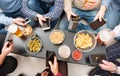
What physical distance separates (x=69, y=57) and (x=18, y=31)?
45 centimetres

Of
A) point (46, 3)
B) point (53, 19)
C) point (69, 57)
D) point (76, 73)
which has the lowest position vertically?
point (76, 73)

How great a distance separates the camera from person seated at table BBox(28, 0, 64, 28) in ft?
5.87

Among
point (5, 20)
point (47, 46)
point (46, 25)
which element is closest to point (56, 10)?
point (46, 25)

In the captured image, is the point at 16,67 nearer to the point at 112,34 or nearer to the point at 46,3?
the point at 46,3

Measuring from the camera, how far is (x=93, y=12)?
75.8 inches

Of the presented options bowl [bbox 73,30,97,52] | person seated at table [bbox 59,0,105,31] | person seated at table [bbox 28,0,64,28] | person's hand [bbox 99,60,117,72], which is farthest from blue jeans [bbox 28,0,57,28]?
person's hand [bbox 99,60,117,72]

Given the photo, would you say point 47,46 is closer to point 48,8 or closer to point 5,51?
point 5,51

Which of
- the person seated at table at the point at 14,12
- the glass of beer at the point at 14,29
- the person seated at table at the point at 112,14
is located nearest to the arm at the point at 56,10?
the person seated at table at the point at 14,12

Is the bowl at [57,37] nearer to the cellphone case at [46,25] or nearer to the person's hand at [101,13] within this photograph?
the cellphone case at [46,25]

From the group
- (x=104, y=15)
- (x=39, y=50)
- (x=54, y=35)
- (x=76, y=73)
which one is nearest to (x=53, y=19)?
(x=54, y=35)

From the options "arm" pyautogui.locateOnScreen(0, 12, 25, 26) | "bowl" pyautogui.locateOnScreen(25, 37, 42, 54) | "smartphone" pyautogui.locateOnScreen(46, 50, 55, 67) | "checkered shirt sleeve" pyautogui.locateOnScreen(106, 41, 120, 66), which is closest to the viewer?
"smartphone" pyautogui.locateOnScreen(46, 50, 55, 67)

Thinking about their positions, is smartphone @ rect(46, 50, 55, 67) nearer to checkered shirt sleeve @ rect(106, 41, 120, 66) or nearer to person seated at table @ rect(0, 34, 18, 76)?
person seated at table @ rect(0, 34, 18, 76)

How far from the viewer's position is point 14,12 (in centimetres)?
195

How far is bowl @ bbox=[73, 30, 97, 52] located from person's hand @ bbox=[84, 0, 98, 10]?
0.31 meters
